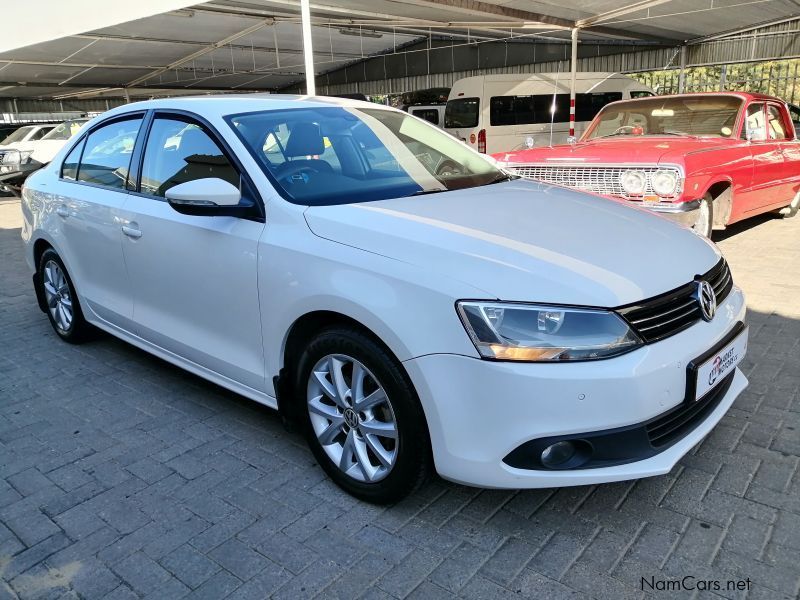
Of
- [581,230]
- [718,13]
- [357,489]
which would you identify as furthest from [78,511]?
[718,13]

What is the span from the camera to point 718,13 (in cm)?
1352

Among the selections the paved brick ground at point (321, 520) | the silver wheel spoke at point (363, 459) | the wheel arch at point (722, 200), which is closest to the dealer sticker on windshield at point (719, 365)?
the paved brick ground at point (321, 520)

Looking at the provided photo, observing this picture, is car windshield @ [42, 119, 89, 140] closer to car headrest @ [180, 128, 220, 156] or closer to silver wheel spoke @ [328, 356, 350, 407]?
car headrest @ [180, 128, 220, 156]

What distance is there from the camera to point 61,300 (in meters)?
4.49

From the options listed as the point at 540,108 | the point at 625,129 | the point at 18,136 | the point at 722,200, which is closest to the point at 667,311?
the point at 722,200

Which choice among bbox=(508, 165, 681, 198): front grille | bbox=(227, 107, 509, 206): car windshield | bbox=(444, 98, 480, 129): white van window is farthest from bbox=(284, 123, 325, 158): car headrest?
bbox=(444, 98, 480, 129): white van window

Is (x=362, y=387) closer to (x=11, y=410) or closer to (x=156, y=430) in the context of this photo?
(x=156, y=430)

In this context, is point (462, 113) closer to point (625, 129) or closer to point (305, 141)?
point (625, 129)

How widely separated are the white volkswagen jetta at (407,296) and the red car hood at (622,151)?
268cm

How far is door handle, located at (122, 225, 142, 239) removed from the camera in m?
3.36

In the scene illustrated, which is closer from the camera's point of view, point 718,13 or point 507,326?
point 507,326

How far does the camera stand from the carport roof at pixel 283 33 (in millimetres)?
11961

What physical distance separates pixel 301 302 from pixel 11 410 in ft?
7.20

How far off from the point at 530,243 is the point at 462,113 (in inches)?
A: 566
